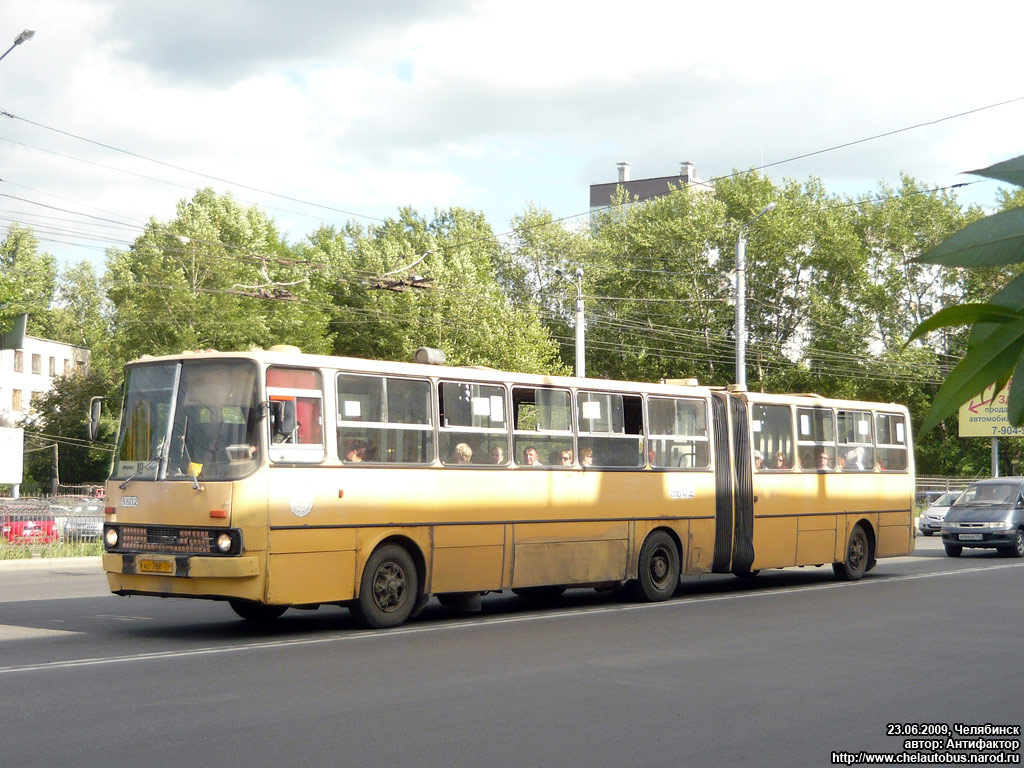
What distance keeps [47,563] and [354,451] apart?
1548 cm

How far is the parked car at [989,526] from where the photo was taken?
2880cm

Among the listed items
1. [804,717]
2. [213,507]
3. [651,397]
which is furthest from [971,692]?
[651,397]

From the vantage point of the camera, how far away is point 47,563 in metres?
26.3

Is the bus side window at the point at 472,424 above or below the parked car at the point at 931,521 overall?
above

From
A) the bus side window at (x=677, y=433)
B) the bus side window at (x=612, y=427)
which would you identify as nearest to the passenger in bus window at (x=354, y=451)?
the bus side window at (x=612, y=427)

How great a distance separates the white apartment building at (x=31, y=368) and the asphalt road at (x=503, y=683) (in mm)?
69701

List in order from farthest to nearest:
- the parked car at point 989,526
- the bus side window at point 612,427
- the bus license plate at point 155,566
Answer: the parked car at point 989,526 < the bus side window at point 612,427 < the bus license plate at point 155,566

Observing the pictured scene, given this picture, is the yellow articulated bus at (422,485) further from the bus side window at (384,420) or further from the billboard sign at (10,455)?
the billboard sign at (10,455)

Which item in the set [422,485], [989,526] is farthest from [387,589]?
[989,526]

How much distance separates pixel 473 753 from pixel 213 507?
5.93 meters

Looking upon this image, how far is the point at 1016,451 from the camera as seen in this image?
234 ft

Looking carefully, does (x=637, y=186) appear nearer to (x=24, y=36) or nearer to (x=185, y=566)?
(x=24, y=36)

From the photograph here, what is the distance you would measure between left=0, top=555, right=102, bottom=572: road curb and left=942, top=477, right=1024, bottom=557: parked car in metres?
18.6

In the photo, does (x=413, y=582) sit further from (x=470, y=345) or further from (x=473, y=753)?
(x=470, y=345)
